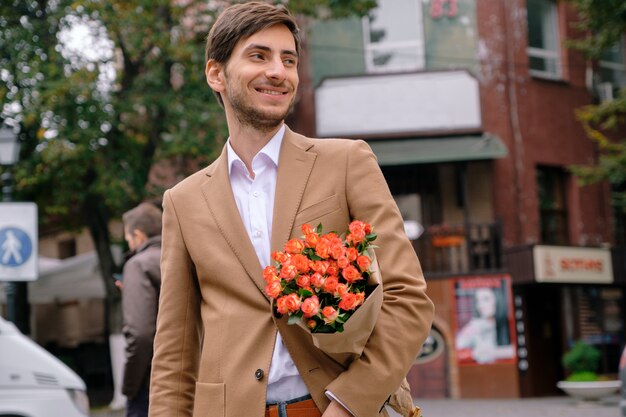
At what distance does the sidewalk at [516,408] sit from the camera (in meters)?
16.4

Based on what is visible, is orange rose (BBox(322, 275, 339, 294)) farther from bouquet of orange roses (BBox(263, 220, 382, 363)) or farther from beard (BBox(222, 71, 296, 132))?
beard (BBox(222, 71, 296, 132))

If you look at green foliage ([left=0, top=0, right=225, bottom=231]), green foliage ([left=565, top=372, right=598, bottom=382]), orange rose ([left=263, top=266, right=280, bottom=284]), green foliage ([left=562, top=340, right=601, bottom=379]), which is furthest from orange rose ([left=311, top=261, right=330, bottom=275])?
green foliage ([left=562, top=340, right=601, bottom=379])

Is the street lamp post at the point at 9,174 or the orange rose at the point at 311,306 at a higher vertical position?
the street lamp post at the point at 9,174

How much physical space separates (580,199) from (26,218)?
1536 centimetres

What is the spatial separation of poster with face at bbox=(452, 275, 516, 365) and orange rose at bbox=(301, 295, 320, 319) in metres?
19.4

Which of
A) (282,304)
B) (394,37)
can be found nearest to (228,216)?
(282,304)

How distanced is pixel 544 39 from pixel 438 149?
4.40 metres

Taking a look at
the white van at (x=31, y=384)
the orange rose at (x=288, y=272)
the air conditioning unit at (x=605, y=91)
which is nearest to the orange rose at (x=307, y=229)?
the orange rose at (x=288, y=272)

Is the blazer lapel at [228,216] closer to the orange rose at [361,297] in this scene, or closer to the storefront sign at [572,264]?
the orange rose at [361,297]

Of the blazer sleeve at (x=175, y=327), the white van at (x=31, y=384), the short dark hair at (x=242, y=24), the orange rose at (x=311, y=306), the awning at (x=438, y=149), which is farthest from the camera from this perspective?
the awning at (x=438, y=149)

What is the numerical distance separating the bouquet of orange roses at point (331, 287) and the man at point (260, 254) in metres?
0.12

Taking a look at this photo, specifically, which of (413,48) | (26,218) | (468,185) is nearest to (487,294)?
(468,185)

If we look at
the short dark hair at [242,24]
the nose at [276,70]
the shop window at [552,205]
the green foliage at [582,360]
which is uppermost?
the shop window at [552,205]

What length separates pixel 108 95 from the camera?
18.2 metres
